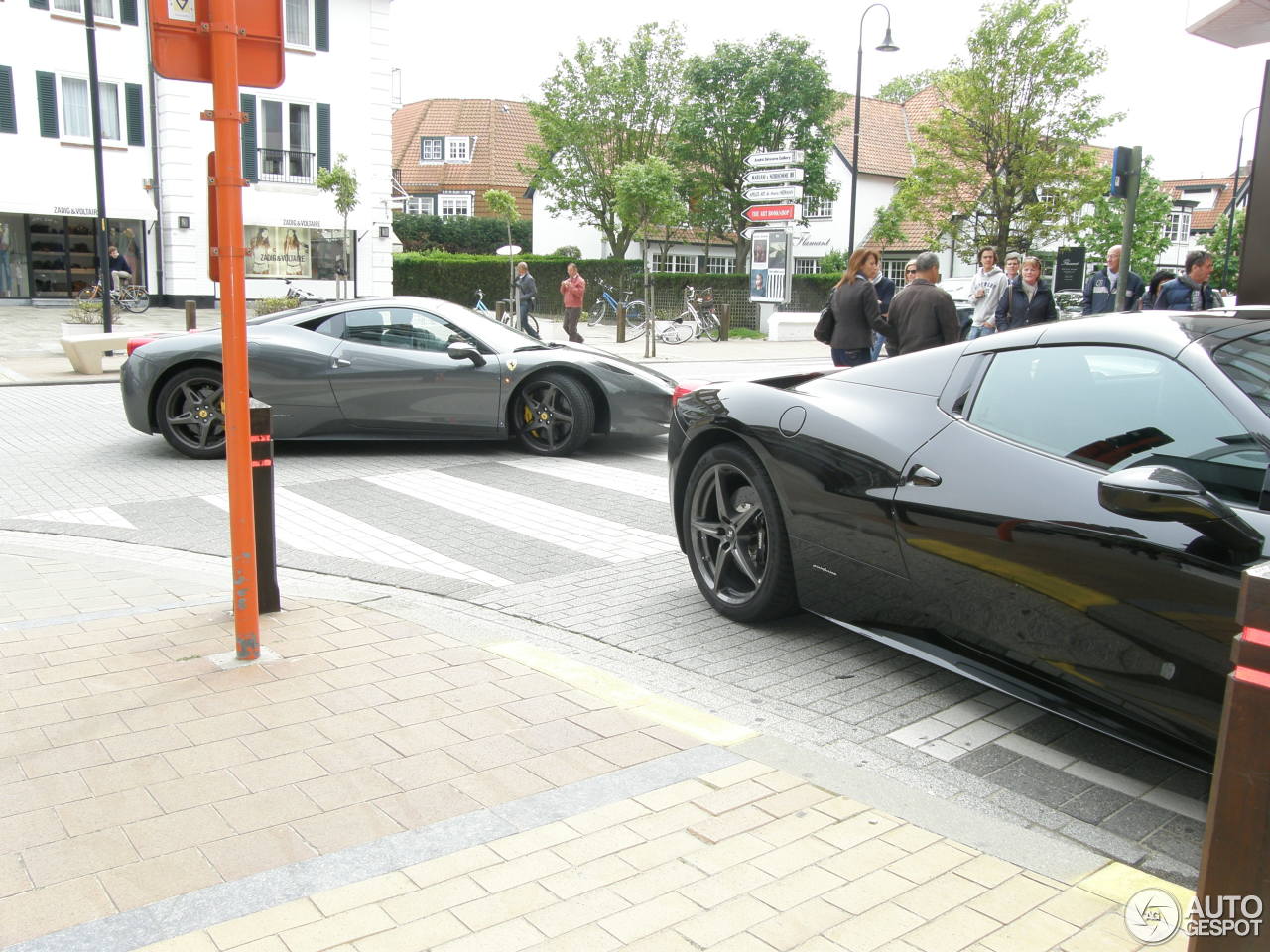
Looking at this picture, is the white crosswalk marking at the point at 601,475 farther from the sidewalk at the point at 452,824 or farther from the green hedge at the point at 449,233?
the green hedge at the point at 449,233

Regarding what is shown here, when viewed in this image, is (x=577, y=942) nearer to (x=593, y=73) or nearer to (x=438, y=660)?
(x=438, y=660)

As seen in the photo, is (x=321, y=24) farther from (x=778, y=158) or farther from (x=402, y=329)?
(x=402, y=329)

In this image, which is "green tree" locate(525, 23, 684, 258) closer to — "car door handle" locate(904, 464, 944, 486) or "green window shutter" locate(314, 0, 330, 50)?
"green window shutter" locate(314, 0, 330, 50)

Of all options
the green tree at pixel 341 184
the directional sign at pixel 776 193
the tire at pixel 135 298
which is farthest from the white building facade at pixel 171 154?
the directional sign at pixel 776 193

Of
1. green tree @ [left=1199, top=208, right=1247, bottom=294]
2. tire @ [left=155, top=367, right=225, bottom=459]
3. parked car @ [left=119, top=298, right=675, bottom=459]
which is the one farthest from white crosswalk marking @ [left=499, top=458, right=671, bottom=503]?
green tree @ [left=1199, top=208, right=1247, bottom=294]

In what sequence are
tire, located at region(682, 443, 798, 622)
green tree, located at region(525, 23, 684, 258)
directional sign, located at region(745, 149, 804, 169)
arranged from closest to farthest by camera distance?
tire, located at region(682, 443, 798, 622)
directional sign, located at region(745, 149, 804, 169)
green tree, located at region(525, 23, 684, 258)

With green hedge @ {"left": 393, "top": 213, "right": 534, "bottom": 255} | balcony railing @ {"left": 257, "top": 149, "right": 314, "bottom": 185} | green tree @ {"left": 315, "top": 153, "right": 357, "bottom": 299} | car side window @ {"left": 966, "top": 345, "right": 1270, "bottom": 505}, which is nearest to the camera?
car side window @ {"left": 966, "top": 345, "right": 1270, "bottom": 505}

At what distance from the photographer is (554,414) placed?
9.21 meters

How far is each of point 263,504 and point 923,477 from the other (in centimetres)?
277

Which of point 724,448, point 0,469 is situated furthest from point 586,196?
point 724,448

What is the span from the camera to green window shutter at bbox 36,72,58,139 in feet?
95.7

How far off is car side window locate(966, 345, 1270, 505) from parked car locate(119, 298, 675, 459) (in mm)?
5442

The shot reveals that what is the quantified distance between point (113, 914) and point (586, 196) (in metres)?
45.3

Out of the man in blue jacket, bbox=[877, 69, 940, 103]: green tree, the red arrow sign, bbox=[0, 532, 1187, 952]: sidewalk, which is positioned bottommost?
bbox=[0, 532, 1187, 952]: sidewalk
